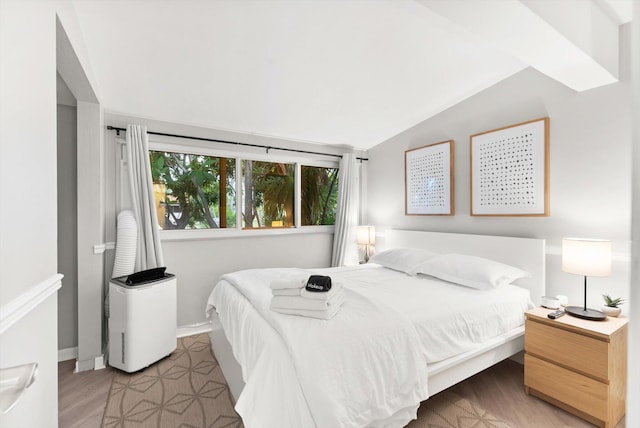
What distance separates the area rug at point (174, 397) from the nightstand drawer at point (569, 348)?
2.07 metres

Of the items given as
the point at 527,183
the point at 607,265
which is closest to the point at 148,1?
the point at 527,183

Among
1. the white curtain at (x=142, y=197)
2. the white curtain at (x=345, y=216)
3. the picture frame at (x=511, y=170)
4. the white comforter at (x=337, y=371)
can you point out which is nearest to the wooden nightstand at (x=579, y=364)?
the picture frame at (x=511, y=170)

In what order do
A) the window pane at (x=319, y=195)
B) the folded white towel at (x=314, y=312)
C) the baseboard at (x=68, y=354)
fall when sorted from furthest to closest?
the window pane at (x=319, y=195) → the baseboard at (x=68, y=354) → the folded white towel at (x=314, y=312)

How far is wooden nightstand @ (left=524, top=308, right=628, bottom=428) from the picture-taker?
1.85 m

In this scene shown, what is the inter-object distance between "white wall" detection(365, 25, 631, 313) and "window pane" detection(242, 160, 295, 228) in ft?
6.74

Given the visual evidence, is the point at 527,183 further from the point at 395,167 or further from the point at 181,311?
the point at 181,311

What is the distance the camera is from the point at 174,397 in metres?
2.19

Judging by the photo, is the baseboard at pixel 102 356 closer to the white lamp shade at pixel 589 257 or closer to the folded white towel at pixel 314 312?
the folded white towel at pixel 314 312

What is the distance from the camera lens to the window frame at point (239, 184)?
326 centimetres

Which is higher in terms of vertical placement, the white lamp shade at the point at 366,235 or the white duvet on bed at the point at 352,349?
the white lamp shade at the point at 366,235

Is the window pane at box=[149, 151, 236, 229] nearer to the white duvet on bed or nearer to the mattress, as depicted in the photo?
the white duvet on bed

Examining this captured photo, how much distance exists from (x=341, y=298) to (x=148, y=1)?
211 cm
